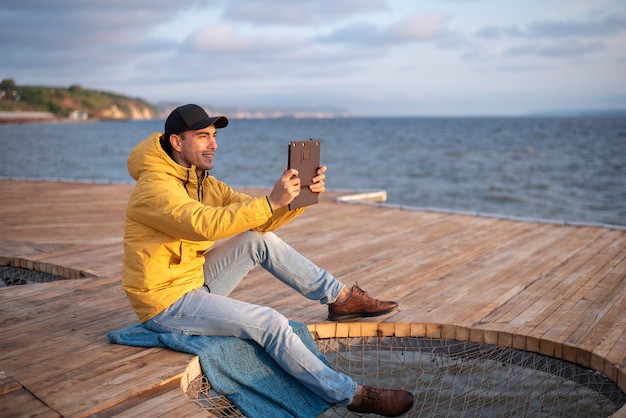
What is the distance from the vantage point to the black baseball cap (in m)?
2.91

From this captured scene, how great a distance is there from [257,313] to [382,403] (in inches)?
27.1

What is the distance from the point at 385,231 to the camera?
6211 millimetres

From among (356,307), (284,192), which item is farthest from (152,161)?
(356,307)

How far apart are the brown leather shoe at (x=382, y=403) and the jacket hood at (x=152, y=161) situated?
1.32 meters

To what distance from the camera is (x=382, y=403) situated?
2.87 metres

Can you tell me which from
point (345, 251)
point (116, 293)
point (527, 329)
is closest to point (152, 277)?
point (116, 293)

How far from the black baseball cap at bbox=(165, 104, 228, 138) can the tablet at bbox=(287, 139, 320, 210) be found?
0.40 metres

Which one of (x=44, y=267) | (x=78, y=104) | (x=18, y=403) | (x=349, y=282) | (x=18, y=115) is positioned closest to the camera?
(x=18, y=403)

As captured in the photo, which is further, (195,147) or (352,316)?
(352,316)

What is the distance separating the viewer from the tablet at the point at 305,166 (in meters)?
2.91

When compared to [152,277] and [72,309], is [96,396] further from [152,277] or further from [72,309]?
[72,309]

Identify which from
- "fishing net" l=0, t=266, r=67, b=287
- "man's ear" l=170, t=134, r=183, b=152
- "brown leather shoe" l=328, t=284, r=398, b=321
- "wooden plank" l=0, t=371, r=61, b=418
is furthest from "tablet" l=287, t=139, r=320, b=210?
"fishing net" l=0, t=266, r=67, b=287

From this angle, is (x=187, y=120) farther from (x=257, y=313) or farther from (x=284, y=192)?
(x=257, y=313)

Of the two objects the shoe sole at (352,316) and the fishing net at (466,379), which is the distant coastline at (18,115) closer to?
the shoe sole at (352,316)
